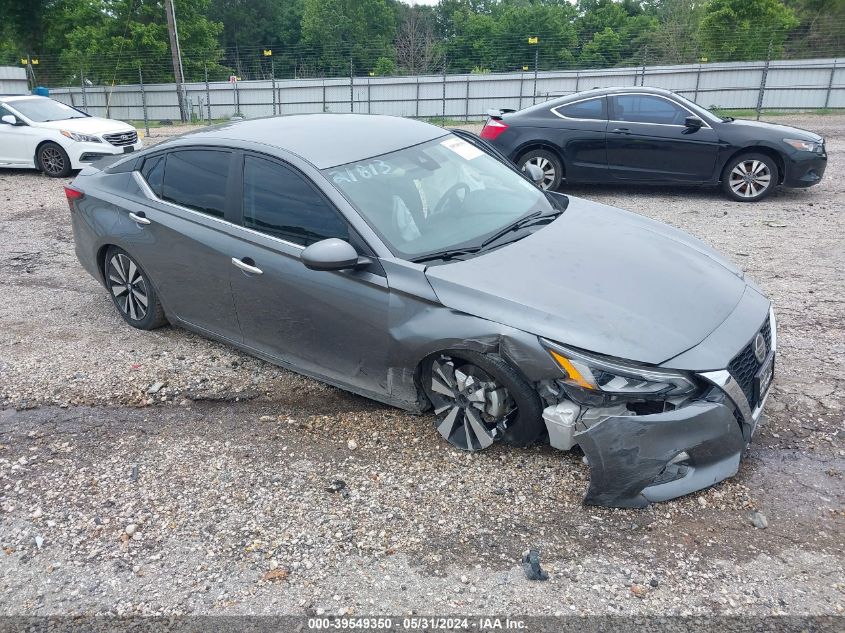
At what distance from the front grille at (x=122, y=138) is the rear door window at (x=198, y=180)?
9.20 meters

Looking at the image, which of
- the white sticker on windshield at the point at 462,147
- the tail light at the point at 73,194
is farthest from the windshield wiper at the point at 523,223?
the tail light at the point at 73,194

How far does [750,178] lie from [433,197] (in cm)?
671

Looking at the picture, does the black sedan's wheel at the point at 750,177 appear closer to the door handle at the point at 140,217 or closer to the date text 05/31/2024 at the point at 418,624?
the door handle at the point at 140,217

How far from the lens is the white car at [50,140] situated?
12734 mm

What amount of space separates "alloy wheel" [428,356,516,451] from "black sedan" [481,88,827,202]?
695 centimetres

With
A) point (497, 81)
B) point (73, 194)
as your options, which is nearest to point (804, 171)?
point (73, 194)

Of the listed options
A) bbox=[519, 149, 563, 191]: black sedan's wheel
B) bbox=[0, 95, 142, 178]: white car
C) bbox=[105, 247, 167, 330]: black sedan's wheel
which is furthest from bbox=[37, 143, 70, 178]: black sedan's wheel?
bbox=[105, 247, 167, 330]: black sedan's wheel

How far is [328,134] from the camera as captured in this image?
4570 mm

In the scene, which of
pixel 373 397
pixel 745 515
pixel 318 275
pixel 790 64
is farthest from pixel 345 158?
pixel 790 64

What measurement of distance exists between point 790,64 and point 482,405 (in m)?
26.1

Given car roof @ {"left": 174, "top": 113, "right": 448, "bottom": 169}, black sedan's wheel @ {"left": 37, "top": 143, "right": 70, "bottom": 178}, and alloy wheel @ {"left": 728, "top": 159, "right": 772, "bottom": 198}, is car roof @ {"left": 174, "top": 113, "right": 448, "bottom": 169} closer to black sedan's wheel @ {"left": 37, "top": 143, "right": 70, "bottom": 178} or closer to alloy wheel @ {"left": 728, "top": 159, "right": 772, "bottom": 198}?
alloy wheel @ {"left": 728, "top": 159, "right": 772, "bottom": 198}

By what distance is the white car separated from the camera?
12734 mm

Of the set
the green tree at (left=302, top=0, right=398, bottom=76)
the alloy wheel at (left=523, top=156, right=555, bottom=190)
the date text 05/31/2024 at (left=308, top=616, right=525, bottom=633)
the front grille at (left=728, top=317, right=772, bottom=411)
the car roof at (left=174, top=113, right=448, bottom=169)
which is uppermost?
the green tree at (left=302, top=0, right=398, bottom=76)

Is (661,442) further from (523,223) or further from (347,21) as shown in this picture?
(347,21)
